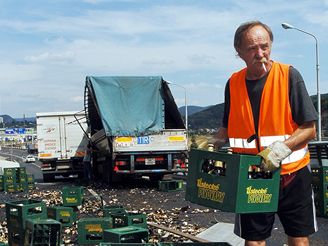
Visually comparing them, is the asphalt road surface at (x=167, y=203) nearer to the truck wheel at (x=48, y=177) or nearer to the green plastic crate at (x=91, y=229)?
the green plastic crate at (x=91, y=229)

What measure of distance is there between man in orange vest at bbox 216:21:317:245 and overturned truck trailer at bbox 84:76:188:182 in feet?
45.8

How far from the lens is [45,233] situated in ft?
17.4

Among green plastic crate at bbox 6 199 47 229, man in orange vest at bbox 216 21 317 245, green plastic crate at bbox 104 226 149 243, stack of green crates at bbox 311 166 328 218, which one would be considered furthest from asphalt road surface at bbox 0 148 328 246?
man in orange vest at bbox 216 21 317 245

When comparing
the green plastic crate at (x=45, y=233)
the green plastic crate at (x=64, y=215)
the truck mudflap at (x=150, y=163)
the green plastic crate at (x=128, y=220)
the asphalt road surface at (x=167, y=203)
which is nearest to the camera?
the green plastic crate at (x=45, y=233)

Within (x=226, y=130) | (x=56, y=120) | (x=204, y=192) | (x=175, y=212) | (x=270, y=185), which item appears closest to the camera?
(x=270, y=185)

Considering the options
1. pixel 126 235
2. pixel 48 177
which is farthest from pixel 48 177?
pixel 126 235

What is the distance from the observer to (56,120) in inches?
992

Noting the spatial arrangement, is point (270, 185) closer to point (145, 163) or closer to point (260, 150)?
point (260, 150)

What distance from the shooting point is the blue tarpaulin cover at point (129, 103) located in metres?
17.8

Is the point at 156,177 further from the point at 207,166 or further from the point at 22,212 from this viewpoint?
the point at 207,166

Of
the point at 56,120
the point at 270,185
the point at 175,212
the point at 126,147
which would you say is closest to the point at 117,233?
the point at 270,185

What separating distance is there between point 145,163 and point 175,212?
20.5 feet

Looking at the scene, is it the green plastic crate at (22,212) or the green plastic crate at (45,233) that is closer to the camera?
A: the green plastic crate at (45,233)

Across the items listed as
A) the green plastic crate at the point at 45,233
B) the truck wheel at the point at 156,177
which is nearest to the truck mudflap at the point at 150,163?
the truck wheel at the point at 156,177
